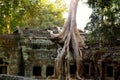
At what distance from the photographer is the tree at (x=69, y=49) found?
1620 centimetres

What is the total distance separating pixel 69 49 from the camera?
16750 mm

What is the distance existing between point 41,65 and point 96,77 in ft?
13.8

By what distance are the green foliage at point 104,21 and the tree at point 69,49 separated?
1.69 m

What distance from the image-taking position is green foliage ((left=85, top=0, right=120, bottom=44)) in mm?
13438

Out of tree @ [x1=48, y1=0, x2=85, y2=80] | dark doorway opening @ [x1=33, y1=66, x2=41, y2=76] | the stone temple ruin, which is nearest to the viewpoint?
tree @ [x1=48, y1=0, x2=85, y2=80]

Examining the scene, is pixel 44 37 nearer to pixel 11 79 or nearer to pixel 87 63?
pixel 87 63

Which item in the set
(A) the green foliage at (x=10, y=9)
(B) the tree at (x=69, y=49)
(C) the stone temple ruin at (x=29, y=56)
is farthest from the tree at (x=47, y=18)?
(A) the green foliage at (x=10, y=9)

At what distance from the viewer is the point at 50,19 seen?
38875 mm

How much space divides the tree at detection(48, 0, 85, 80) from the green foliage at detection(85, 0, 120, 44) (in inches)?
66.4

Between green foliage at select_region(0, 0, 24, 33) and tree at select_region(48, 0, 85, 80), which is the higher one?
green foliage at select_region(0, 0, 24, 33)

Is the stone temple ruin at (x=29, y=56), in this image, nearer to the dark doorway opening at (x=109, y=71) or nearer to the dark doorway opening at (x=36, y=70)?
the dark doorway opening at (x=36, y=70)

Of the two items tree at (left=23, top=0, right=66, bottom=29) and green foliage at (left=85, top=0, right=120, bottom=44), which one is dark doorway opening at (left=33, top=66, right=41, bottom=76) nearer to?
green foliage at (left=85, top=0, right=120, bottom=44)

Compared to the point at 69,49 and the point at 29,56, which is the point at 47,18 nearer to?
→ the point at 29,56

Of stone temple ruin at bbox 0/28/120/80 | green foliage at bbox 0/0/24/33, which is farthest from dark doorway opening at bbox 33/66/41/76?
green foliage at bbox 0/0/24/33
